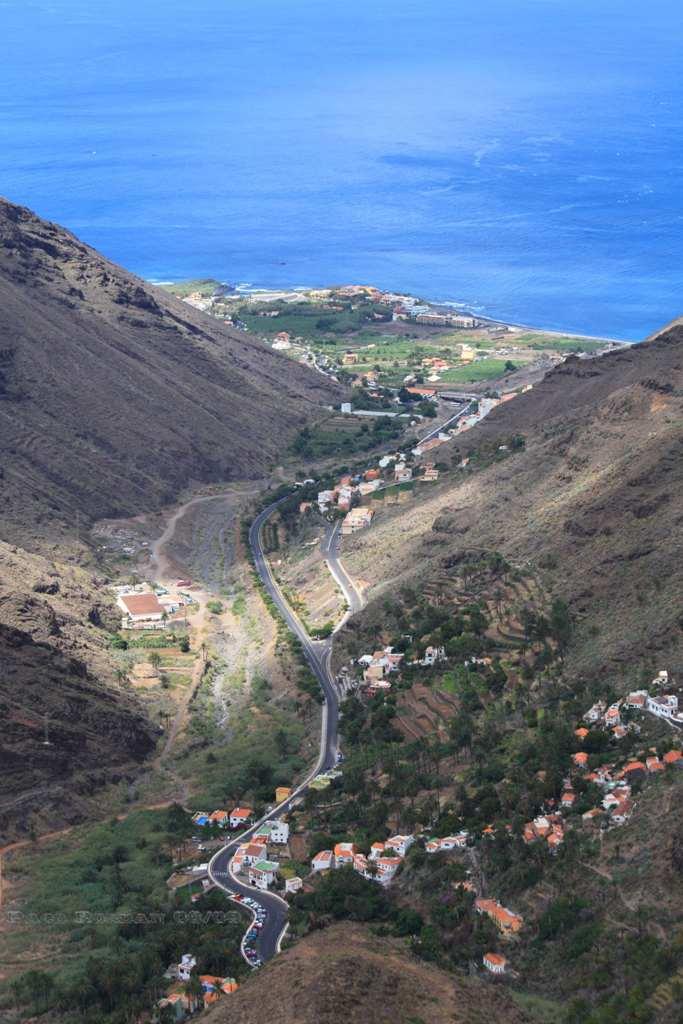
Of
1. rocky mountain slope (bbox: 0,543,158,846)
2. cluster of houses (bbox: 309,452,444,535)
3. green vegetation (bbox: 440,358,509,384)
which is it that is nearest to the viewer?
rocky mountain slope (bbox: 0,543,158,846)

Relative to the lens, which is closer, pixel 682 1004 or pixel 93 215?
pixel 682 1004

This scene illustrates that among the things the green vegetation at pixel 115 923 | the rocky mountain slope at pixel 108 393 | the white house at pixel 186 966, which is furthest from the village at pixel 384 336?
the white house at pixel 186 966

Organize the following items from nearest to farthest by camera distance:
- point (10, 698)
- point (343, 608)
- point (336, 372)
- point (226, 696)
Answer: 1. point (10, 698)
2. point (226, 696)
3. point (343, 608)
4. point (336, 372)

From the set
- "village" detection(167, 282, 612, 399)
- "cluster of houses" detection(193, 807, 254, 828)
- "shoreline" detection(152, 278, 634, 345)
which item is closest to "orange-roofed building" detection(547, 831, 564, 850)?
"cluster of houses" detection(193, 807, 254, 828)

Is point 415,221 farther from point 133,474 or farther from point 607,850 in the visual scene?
point 607,850

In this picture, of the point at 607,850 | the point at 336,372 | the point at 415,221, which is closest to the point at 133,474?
the point at 336,372

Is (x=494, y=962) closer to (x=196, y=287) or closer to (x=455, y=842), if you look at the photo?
(x=455, y=842)

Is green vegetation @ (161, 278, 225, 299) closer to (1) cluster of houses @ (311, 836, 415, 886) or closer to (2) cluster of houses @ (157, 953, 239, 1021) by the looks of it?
(1) cluster of houses @ (311, 836, 415, 886)
